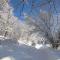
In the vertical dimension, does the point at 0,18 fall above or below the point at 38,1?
below

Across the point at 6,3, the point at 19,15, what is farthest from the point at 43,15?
the point at 6,3

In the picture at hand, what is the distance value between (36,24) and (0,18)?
972 millimetres

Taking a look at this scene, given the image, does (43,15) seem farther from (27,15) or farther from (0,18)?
(0,18)

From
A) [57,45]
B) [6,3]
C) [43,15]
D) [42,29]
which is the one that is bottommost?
[57,45]

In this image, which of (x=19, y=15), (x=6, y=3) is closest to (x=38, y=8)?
(x=19, y=15)

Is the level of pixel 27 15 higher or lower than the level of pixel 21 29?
higher

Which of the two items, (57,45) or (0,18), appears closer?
(57,45)

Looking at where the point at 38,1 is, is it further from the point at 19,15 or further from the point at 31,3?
the point at 19,15

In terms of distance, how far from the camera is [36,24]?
510 centimetres

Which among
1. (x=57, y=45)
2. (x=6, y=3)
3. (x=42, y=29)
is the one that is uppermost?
(x=6, y=3)

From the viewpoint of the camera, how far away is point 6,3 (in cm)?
533

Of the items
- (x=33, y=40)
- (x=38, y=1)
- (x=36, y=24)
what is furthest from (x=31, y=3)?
(x=33, y=40)

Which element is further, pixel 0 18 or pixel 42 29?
pixel 0 18

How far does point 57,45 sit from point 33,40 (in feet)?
1.89
